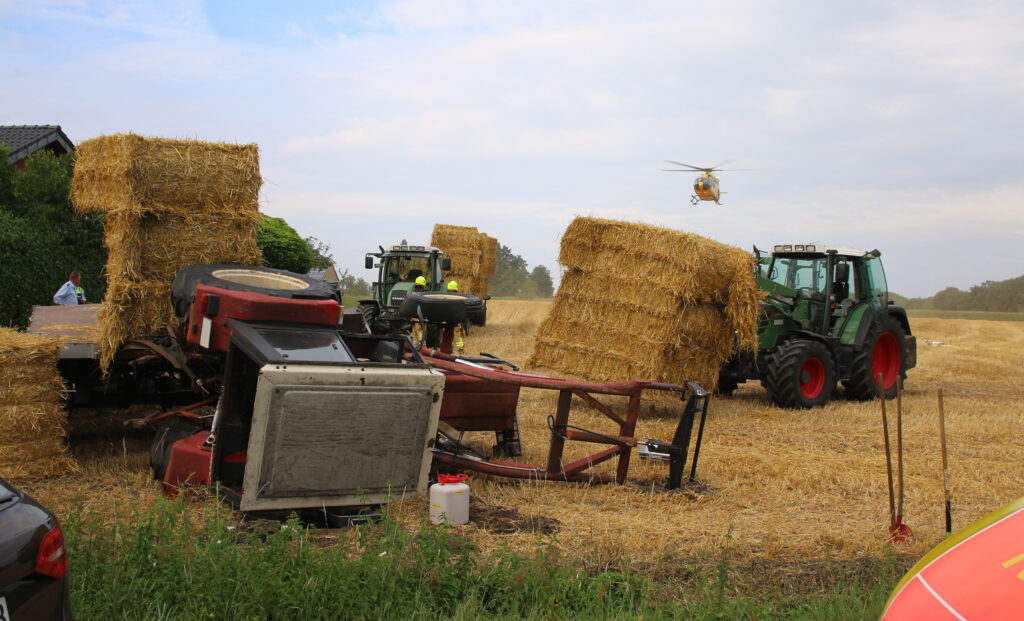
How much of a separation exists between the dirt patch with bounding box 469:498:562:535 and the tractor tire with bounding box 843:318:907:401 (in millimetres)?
7955

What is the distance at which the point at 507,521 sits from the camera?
4.89 meters

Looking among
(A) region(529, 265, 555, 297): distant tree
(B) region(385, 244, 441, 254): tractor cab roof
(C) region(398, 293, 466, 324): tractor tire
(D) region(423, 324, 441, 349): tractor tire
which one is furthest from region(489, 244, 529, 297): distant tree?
(C) region(398, 293, 466, 324): tractor tire

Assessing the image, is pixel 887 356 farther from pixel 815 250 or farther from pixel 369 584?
pixel 369 584

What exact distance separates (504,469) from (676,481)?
50.9 inches

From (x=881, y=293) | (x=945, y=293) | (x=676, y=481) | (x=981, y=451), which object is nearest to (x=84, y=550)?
(x=676, y=481)

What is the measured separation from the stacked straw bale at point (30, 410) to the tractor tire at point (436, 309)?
312 centimetres

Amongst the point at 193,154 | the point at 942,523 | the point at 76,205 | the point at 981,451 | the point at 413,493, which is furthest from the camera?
the point at 981,451

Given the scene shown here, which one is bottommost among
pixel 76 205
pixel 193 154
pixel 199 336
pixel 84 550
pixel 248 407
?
pixel 84 550

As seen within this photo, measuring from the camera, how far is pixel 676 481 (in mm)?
5812

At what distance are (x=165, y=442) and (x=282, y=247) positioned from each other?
20939 millimetres

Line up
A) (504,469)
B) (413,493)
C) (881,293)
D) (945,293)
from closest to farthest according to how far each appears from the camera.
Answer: (413,493)
(504,469)
(881,293)
(945,293)

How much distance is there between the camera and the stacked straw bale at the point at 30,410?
536 cm

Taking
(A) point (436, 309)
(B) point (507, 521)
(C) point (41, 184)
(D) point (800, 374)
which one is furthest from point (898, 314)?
(C) point (41, 184)

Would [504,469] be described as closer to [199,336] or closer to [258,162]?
[199,336]
